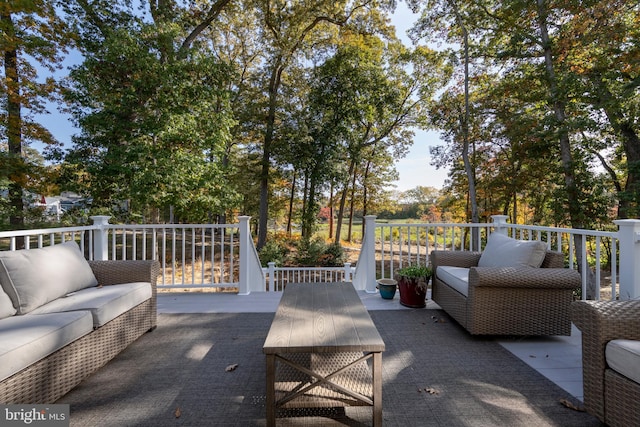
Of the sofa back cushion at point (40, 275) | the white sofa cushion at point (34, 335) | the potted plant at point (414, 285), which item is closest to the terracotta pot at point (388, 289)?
the potted plant at point (414, 285)

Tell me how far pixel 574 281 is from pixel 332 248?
26.7 ft

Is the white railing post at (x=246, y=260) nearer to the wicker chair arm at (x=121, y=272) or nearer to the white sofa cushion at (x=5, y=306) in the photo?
the wicker chair arm at (x=121, y=272)

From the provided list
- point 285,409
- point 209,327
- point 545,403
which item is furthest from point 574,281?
point 209,327

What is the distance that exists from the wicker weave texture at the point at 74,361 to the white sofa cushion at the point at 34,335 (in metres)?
0.04

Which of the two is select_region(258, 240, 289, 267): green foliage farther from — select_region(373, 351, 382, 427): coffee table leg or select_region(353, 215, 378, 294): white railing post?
select_region(373, 351, 382, 427): coffee table leg

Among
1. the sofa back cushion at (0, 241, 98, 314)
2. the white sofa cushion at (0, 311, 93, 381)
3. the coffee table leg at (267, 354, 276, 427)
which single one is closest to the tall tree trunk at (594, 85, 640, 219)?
the coffee table leg at (267, 354, 276, 427)

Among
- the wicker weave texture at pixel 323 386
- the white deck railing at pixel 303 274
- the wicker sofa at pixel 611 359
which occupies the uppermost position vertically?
the wicker sofa at pixel 611 359

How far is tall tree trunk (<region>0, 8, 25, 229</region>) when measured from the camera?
5.98m

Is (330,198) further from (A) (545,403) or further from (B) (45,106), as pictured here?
(A) (545,403)

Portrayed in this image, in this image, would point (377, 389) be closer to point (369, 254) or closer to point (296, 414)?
point (296, 414)

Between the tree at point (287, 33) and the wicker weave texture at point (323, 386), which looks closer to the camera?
the wicker weave texture at point (323, 386)

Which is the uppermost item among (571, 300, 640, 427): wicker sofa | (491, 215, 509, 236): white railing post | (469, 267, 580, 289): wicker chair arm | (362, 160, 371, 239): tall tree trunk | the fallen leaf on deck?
(362, 160, 371, 239): tall tree trunk

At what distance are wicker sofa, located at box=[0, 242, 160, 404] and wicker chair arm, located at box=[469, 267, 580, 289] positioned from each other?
2.77 meters

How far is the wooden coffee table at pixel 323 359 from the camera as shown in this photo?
136cm
